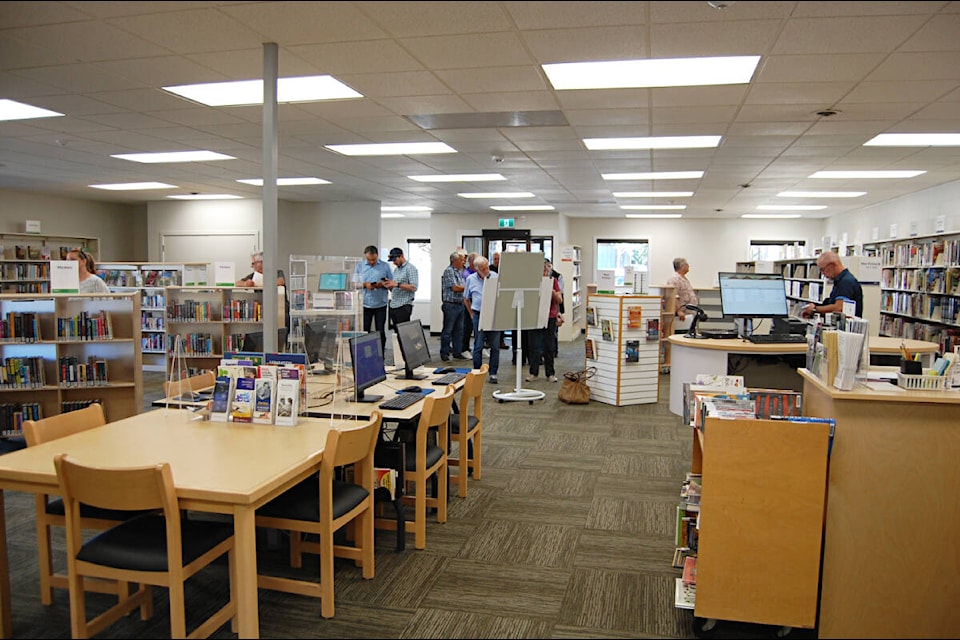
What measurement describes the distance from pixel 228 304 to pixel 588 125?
4314 millimetres

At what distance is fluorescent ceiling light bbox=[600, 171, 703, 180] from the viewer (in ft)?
27.0

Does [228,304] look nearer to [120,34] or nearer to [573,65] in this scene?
[120,34]

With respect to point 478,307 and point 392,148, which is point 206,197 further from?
point 392,148

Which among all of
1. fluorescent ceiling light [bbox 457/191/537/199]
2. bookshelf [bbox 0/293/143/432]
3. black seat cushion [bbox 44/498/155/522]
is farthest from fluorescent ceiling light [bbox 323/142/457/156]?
black seat cushion [bbox 44/498/155/522]

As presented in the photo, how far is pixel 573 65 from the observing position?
4.06m

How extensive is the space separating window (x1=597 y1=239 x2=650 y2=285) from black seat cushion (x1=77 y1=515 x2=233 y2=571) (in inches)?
528

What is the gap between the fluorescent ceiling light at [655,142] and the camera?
6152 mm

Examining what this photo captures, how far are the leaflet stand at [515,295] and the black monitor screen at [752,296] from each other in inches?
79.1

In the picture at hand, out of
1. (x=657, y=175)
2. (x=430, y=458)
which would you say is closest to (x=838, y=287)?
(x=657, y=175)

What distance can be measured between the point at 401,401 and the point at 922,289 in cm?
728

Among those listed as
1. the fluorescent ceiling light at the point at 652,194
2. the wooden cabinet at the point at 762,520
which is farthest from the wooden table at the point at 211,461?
the fluorescent ceiling light at the point at 652,194

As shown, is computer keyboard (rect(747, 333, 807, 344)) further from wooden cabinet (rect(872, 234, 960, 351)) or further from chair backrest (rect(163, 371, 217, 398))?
chair backrest (rect(163, 371, 217, 398))

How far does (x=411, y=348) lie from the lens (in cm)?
475

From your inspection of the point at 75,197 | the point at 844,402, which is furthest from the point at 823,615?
the point at 75,197
